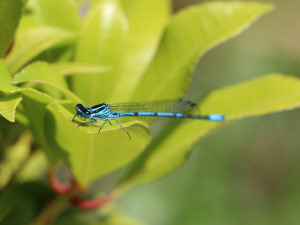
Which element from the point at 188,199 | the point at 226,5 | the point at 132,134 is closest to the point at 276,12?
the point at 188,199

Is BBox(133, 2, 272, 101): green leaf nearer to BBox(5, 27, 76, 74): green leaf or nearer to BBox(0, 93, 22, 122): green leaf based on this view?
BBox(5, 27, 76, 74): green leaf

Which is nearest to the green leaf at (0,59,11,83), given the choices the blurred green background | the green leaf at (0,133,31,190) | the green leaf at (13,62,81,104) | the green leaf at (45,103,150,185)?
the green leaf at (13,62,81,104)

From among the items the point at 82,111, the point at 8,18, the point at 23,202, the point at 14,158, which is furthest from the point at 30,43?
the point at 23,202

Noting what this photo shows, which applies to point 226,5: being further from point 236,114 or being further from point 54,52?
point 54,52

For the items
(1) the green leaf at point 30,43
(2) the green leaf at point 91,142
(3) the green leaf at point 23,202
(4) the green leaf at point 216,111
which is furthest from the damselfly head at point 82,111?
(3) the green leaf at point 23,202

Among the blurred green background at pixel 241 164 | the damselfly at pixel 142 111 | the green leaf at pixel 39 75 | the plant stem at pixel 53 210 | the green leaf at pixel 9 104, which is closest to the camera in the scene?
the green leaf at pixel 9 104

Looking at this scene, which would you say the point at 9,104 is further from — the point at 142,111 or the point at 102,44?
the point at 142,111

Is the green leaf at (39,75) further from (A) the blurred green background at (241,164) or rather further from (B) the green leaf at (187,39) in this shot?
(A) the blurred green background at (241,164)

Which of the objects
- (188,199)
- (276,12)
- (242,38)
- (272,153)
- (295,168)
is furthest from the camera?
(276,12)
